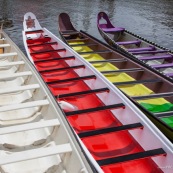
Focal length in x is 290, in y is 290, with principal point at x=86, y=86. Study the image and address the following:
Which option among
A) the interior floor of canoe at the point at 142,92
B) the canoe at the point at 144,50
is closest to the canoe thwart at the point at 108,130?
the interior floor of canoe at the point at 142,92

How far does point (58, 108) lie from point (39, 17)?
57.3 feet

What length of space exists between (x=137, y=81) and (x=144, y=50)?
3758 mm

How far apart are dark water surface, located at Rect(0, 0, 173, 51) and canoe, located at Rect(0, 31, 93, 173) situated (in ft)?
31.7

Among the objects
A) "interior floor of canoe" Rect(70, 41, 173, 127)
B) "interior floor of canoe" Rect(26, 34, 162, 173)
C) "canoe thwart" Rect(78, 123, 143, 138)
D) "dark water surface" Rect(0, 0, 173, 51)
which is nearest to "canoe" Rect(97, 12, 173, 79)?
"interior floor of canoe" Rect(70, 41, 173, 127)

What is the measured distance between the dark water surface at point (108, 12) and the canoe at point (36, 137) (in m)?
9.67

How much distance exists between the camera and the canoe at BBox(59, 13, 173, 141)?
6011 mm

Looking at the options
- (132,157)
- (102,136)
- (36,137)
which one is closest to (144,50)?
(102,136)

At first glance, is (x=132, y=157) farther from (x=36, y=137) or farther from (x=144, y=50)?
(x=144, y=50)

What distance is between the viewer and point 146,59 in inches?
379

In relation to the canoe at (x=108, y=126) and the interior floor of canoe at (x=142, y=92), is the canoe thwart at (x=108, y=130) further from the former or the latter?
the interior floor of canoe at (x=142, y=92)

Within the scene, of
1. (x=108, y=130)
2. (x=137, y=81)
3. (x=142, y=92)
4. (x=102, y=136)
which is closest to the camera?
(x=108, y=130)

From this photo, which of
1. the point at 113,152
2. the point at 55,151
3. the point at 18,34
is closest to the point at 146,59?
the point at 113,152

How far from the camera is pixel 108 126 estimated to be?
5.70m

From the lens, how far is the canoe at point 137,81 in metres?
6.01
